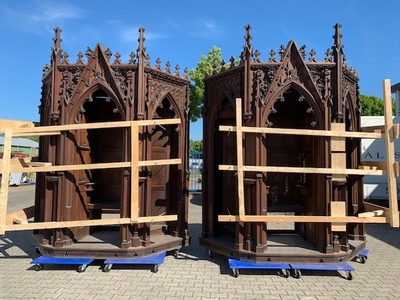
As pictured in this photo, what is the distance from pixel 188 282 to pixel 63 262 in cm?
249

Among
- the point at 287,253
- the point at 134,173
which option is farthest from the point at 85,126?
the point at 287,253

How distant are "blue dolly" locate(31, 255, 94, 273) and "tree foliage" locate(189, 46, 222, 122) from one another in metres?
16.1

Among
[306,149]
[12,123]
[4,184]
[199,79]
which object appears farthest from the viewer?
[199,79]

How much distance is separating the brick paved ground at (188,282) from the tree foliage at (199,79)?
1580cm

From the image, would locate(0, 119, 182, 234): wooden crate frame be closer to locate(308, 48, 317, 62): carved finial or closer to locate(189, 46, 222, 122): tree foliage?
locate(308, 48, 317, 62): carved finial

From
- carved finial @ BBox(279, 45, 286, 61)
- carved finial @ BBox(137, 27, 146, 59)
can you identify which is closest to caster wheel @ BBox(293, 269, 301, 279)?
carved finial @ BBox(279, 45, 286, 61)

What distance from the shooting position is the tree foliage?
822 inches

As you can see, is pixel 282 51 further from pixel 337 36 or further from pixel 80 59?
pixel 80 59

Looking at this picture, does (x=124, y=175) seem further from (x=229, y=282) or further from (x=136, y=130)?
(x=229, y=282)

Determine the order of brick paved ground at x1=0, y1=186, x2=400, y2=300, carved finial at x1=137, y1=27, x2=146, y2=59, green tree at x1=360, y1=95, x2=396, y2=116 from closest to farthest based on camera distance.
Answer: brick paved ground at x1=0, y1=186, x2=400, y2=300 → carved finial at x1=137, y1=27, x2=146, y2=59 → green tree at x1=360, y1=95, x2=396, y2=116

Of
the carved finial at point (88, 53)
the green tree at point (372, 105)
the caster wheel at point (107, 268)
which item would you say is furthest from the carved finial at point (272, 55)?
the green tree at point (372, 105)

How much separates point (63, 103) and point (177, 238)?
13.0 feet

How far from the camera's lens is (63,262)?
17.6ft

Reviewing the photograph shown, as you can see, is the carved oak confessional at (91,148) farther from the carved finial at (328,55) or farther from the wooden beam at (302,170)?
the carved finial at (328,55)
